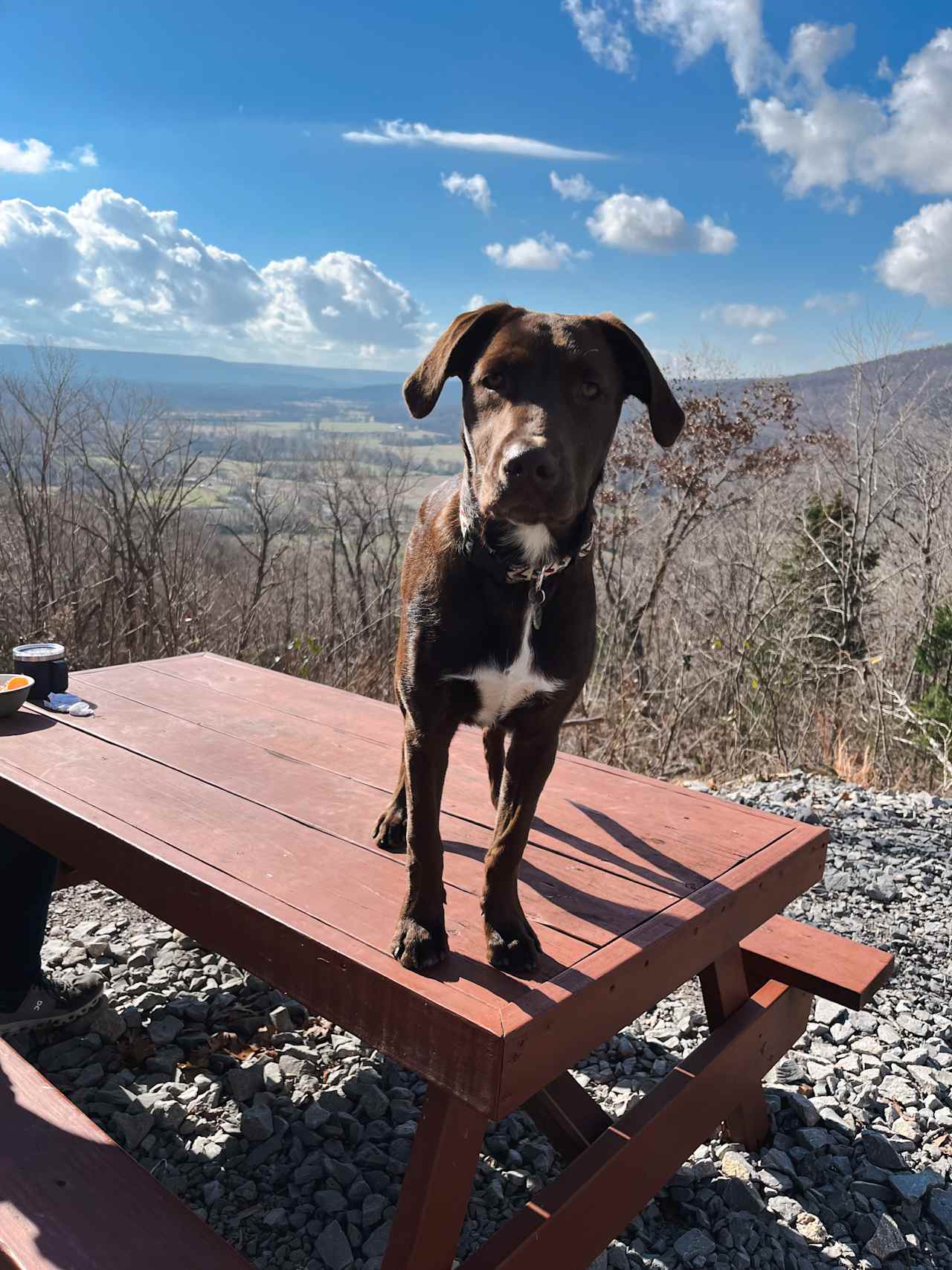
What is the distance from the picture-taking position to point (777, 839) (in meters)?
2.70

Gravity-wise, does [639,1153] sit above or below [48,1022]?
above

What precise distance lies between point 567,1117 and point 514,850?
81cm

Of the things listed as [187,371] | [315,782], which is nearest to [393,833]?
[315,782]

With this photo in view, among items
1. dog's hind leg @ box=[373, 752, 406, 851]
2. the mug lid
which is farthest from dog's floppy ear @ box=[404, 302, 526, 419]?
the mug lid

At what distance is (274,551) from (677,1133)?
7.59 m

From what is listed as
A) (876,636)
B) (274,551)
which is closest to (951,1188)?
(274,551)

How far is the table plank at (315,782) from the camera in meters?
2.20

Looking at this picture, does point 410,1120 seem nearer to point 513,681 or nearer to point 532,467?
point 513,681

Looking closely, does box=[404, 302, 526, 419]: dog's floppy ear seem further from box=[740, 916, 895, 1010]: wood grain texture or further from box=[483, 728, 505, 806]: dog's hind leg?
box=[740, 916, 895, 1010]: wood grain texture

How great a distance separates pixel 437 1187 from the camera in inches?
66.5

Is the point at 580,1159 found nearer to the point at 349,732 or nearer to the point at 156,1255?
the point at 156,1255

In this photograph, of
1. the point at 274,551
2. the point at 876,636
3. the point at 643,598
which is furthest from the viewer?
the point at 643,598

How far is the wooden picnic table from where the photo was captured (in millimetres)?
1720

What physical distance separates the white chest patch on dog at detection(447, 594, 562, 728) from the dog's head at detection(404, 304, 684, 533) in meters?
0.26
